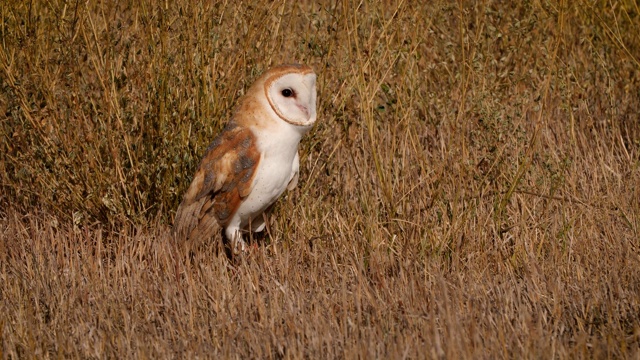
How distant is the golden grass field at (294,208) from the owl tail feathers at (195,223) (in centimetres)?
9

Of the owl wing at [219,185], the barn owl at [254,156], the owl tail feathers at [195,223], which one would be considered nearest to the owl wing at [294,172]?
the barn owl at [254,156]

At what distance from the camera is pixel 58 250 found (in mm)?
4672

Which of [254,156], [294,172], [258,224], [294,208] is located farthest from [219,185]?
[294,208]

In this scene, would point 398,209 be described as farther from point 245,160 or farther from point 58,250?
point 58,250

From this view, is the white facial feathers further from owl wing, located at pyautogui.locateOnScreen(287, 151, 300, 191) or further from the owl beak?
owl wing, located at pyautogui.locateOnScreen(287, 151, 300, 191)

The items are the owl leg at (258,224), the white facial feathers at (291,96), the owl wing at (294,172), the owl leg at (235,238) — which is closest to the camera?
the white facial feathers at (291,96)

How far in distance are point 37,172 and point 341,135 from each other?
1564 mm

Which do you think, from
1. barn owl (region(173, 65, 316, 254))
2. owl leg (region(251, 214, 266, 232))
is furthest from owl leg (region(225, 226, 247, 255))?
owl leg (region(251, 214, 266, 232))

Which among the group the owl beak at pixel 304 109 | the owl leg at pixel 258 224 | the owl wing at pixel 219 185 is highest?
the owl beak at pixel 304 109

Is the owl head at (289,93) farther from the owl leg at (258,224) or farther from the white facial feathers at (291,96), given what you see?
the owl leg at (258,224)

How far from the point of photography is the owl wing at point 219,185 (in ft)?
14.2

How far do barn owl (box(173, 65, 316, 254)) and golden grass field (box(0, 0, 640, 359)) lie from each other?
210 mm

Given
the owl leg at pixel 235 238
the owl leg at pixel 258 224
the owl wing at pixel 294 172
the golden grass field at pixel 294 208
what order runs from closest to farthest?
1. the golden grass field at pixel 294 208
2. the owl wing at pixel 294 172
3. the owl leg at pixel 235 238
4. the owl leg at pixel 258 224

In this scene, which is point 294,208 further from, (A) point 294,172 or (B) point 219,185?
(B) point 219,185
